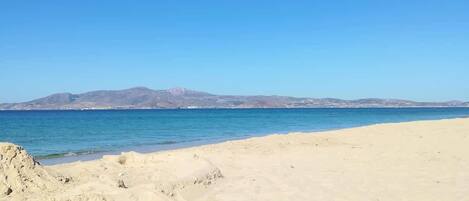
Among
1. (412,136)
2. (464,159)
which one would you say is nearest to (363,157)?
(464,159)

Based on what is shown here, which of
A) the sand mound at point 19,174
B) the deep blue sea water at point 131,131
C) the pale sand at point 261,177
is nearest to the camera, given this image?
the sand mound at point 19,174

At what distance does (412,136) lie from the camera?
65.0ft

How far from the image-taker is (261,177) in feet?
31.3

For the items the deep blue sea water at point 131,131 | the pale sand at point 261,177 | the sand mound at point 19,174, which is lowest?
the deep blue sea water at point 131,131

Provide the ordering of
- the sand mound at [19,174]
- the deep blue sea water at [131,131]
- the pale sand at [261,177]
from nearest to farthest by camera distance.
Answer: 1. the sand mound at [19,174]
2. the pale sand at [261,177]
3. the deep blue sea water at [131,131]

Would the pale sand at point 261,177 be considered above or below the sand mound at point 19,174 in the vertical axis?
below

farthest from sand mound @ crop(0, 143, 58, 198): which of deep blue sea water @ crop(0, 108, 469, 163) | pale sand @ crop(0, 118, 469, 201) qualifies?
deep blue sea water @ crop(0, 108, 469, 163)

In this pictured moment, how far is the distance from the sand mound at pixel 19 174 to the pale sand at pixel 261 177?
0.07ft

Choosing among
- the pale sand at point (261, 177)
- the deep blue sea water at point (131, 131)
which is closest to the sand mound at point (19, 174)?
the pale sand at point (261, 177)

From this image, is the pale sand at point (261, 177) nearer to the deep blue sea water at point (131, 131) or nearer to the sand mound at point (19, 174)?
the sand mound at point (19, 174)

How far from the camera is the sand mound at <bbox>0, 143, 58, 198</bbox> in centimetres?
616

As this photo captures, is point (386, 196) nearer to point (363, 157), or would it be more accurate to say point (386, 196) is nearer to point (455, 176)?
point (455, 176)

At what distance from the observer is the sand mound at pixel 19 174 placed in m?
6.16

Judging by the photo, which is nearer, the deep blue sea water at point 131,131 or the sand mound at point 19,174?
the sand mound at point 19,174
